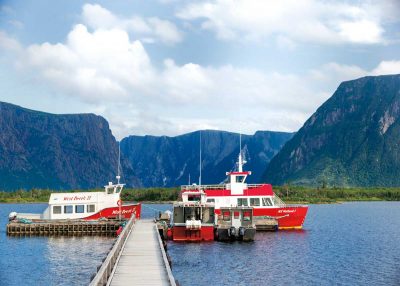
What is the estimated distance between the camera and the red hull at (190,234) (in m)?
65.2

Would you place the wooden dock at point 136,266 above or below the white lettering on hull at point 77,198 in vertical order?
below

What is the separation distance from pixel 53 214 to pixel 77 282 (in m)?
36.4

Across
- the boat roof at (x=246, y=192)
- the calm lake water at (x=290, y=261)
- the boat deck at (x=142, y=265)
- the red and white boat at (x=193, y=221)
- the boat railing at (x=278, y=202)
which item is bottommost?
the calm lake water at (x=290, y=261)

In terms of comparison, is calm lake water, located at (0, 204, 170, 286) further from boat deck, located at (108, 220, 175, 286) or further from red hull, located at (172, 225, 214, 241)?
red hull, located at (172, 225, 214, 241)

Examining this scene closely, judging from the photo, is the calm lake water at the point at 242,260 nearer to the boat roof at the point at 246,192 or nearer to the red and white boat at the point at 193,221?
the red and white boat at the point at 193,221

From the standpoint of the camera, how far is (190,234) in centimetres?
6544

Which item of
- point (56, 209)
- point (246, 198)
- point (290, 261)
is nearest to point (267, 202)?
point (246, 198)

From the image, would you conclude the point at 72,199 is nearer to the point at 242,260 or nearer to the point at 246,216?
the point at 246,216

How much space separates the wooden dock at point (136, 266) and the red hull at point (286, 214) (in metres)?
29.0

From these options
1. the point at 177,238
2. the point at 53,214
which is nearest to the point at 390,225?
the point at 177,238

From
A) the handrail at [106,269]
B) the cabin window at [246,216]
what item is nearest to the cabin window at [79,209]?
the cabin window at [246,216]

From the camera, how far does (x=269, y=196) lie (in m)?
77.8

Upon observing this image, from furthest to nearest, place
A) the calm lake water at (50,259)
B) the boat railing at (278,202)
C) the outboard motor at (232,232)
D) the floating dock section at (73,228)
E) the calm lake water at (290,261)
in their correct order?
the boat railing at (278,202), the floating dock section at (73,228), the outboard motor at (232,232), the calm lake water at (290,261), the calm lake water at (50,259)

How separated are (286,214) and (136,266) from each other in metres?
46.6
